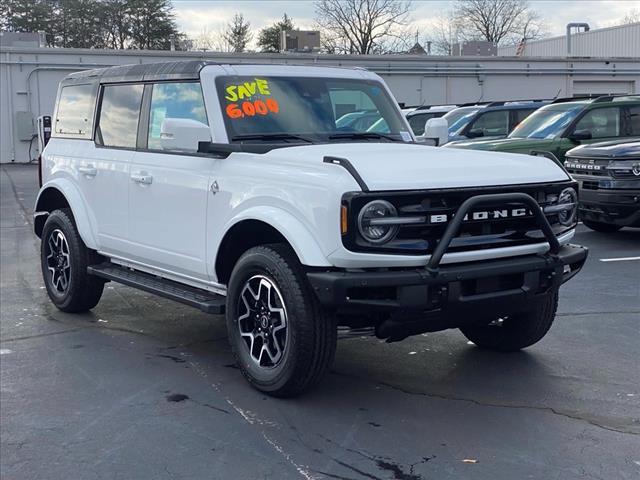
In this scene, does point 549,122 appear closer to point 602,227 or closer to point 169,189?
point 602,227

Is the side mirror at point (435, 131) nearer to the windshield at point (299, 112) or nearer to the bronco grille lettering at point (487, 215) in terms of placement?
the windshield at point (299, 112)

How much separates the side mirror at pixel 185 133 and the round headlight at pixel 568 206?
7.51 feet

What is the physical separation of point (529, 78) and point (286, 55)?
982cm

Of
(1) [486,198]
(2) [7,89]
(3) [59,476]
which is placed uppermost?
(2) [7,89]

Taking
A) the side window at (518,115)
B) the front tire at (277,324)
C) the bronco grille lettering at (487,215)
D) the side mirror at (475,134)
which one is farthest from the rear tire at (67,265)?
the side window at (518,115)

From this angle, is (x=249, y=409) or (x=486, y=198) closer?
(x=486, y=198)

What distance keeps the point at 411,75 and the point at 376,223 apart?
2758cm

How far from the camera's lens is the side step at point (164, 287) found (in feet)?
17.7

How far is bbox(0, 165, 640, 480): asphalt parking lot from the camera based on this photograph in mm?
4012

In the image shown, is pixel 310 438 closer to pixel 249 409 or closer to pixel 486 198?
pixel 249 409

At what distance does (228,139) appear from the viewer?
5.46 m

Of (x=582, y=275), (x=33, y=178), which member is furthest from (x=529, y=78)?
(x=582, y=275)

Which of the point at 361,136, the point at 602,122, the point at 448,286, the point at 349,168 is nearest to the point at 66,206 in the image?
the point at 361,136

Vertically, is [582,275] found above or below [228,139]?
below
